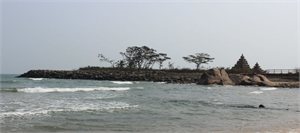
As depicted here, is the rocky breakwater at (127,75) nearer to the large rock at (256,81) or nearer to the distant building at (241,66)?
the distant building at (241,66)

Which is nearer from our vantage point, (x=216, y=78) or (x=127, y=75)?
(x=216, y=78)

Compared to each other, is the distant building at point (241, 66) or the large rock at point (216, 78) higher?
the distant building at point (241, 66)

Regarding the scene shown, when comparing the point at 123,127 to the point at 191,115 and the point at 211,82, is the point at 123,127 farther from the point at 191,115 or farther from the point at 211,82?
the point at 211,82

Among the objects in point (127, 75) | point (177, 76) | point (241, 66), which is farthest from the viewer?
point (241, 66)

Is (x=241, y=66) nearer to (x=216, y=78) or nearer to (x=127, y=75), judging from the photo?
(x=127, y=75)

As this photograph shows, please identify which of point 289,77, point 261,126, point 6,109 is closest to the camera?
point 261,126

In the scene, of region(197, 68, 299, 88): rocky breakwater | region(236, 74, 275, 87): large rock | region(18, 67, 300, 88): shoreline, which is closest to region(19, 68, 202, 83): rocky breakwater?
region(18, 67, 300, 88): shoreline

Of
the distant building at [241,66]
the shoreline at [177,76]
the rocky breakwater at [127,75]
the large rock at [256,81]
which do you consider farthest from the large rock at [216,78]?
the distant building at [241,66]

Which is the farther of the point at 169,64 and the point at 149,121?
the point at 169,64

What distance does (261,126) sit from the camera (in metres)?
15.1

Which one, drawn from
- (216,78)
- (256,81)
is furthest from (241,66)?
(216,78)

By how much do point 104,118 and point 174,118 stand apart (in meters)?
2.77

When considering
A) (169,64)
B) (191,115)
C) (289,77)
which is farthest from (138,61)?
(191,115)

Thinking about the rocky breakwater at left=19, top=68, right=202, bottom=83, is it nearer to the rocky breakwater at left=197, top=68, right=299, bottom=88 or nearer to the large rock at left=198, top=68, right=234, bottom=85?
the large rock at left=198, top=68, right=234, bottom=85
